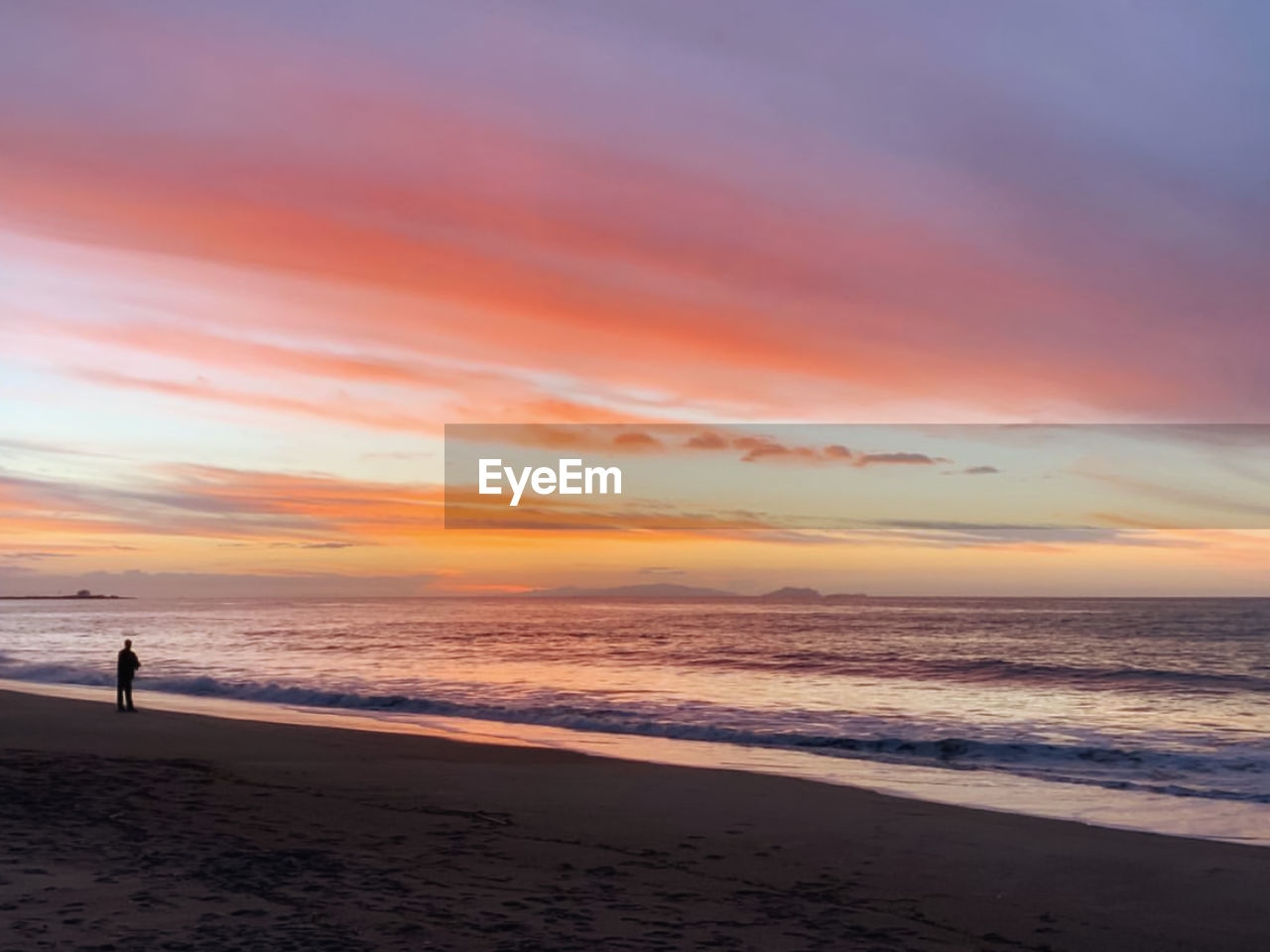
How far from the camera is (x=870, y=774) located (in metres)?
18.7

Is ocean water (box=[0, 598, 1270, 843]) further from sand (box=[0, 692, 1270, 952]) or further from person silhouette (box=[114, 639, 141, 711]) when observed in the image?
person silhouette (box=[114, 639, 141, 711])

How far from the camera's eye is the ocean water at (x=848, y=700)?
61.3 ft

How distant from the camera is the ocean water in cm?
1867

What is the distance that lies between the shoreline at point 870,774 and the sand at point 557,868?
46.9 inches

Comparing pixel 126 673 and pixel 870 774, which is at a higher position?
pixel 126 673

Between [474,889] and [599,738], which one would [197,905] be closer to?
[474,889]

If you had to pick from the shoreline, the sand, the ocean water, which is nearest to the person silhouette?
the shoreline

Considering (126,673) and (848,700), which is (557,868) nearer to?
(126,673)

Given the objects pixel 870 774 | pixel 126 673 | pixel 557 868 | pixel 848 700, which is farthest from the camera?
pixel 848 700

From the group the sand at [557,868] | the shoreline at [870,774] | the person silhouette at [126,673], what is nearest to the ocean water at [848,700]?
the shoreline at [870,774]

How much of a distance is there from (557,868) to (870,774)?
33.7 feet

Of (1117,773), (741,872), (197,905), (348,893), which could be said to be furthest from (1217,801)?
(197,905)

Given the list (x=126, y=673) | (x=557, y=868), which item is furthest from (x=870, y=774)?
(x=126, y=673)

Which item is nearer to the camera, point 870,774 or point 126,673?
point 870,774
